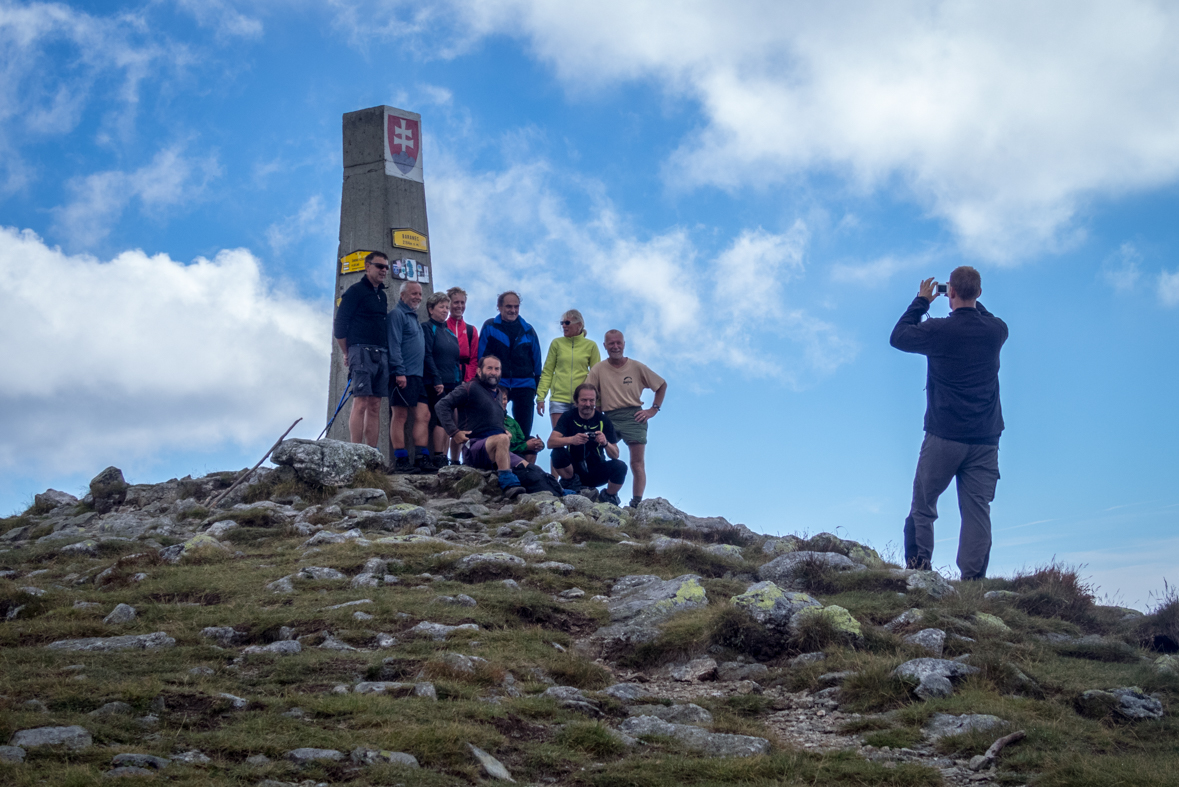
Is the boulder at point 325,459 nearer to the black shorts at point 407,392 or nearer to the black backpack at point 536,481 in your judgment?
the black shorts at point 407,392

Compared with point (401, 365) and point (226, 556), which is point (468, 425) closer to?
point (401, 365)

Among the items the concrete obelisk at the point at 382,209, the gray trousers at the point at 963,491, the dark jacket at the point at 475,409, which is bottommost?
the gray trousers at the point at 963,491

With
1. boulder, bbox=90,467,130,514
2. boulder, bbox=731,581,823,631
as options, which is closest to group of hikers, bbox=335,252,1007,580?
boulder, bbox=90,467,130,514

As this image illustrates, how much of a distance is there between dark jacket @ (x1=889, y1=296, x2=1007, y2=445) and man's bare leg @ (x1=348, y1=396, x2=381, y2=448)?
8.16 metres

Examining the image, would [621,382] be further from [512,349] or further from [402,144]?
[402,144]

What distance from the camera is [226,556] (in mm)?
10484

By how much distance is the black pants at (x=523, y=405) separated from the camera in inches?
605

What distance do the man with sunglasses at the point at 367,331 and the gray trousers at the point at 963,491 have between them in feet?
26.2

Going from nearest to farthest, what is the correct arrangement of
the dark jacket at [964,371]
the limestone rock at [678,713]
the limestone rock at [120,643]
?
the limestone rock at [678,713]
the limestone rock at [120,643]
the dark jacket at [964,371]

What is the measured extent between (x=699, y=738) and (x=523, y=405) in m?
10.2

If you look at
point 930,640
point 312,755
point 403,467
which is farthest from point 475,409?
point 312,755

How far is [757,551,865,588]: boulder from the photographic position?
33.2ft

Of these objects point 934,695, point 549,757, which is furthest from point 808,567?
point 549,757

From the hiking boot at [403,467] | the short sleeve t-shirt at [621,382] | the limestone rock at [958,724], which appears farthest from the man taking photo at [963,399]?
the hiking boot at [403,467]
